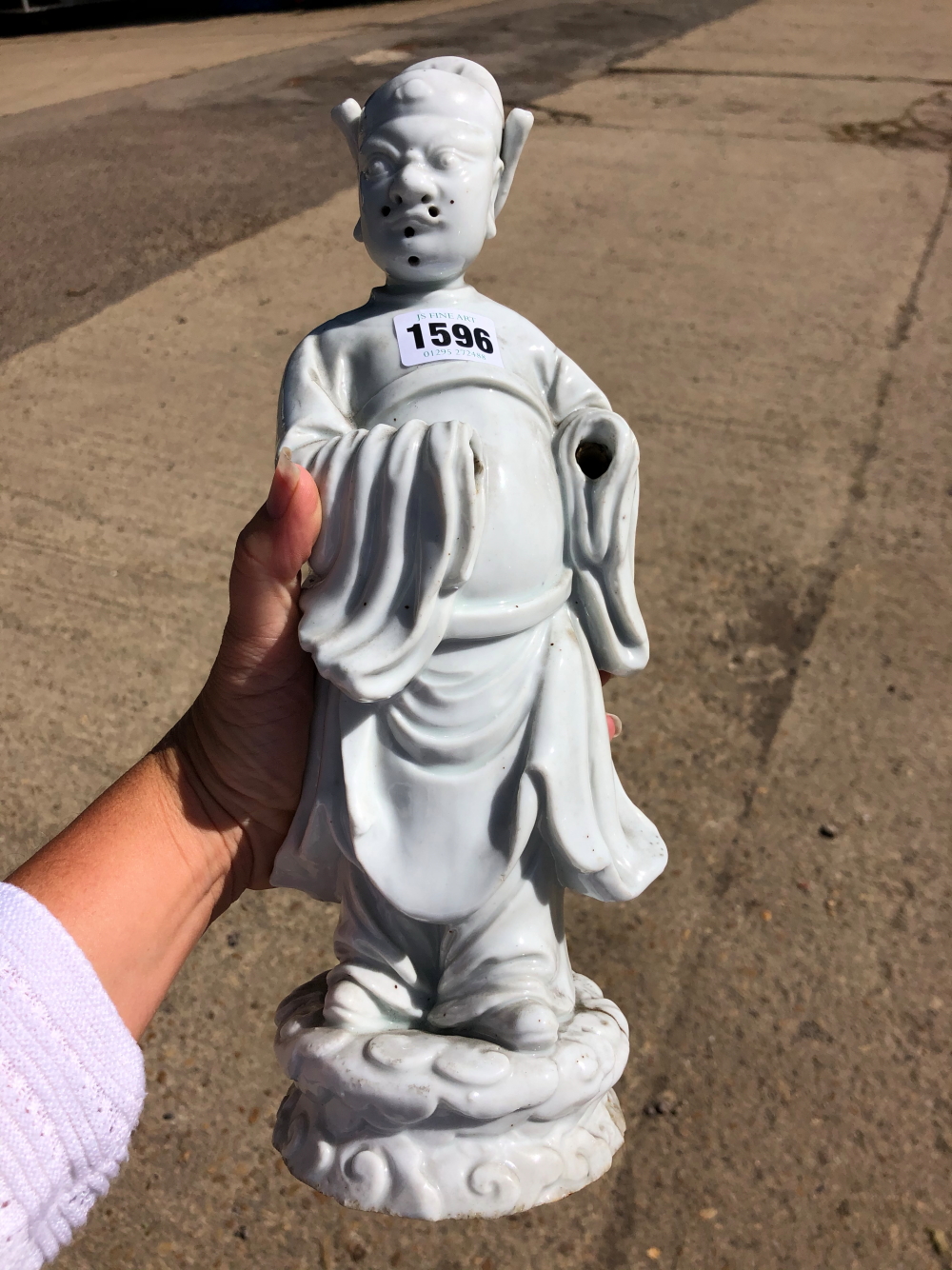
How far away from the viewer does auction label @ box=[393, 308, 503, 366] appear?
64.0 inches

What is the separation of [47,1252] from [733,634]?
2.91m

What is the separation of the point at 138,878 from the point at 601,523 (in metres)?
1.03

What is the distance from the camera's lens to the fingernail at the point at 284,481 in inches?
59.0

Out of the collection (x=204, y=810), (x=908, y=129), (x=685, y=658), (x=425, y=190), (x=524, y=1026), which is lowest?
(x=685, y=658)

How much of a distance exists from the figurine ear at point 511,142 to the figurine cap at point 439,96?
5cm

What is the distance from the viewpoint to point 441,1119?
1.48m

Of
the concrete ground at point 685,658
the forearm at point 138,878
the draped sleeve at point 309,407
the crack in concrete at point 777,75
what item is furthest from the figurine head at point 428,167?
the crack in concrete at point 777,75

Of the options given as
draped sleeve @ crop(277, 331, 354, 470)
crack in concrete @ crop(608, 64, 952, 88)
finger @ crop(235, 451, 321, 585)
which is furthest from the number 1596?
crack in concrete @ crop(608, 64, 952, 88)

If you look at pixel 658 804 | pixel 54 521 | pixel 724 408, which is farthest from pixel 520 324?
pixel 724 408

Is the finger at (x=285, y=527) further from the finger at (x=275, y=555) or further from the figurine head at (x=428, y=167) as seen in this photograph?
the figurine head at (x=428, y=167)

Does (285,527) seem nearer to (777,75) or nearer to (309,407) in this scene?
(309,407)

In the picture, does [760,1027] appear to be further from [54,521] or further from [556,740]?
[54,521]

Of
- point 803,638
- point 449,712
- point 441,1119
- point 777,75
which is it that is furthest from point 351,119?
point 777,75

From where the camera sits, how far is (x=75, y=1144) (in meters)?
1.46
